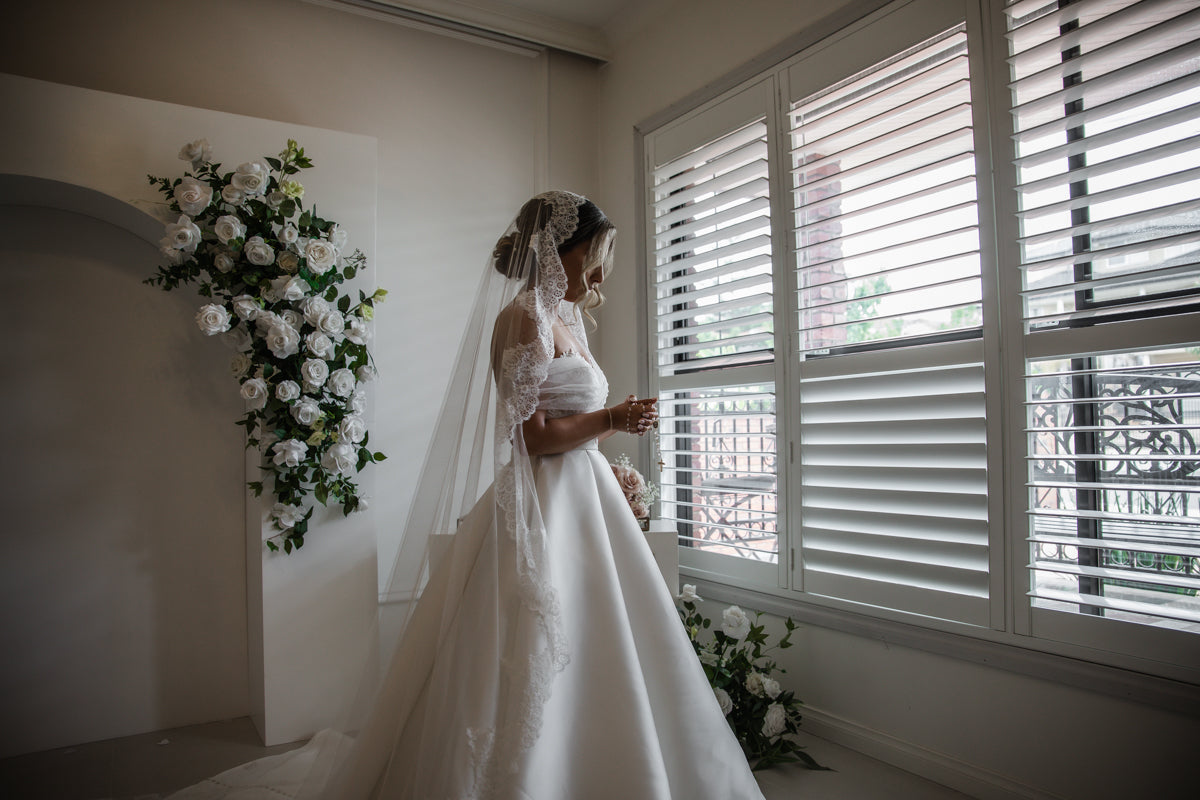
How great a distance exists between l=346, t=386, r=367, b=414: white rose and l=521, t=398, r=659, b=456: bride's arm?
121 cm

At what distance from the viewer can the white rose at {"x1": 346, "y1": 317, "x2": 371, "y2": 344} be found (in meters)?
2.94

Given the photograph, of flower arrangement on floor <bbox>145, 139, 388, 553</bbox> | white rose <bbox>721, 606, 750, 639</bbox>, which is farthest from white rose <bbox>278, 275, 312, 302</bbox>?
white rose <bbox>721, 606, 750, 639</bbox>

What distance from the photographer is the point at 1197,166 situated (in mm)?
1845

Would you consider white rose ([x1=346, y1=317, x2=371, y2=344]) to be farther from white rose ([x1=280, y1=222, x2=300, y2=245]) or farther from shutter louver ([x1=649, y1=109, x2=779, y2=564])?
shutter louver ([x1=649, y1=109, x2=779, y2=564])

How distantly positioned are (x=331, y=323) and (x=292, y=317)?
0.15 metres

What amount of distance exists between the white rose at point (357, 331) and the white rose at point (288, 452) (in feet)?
1.53

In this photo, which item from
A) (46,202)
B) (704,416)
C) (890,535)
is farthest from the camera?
(704,416)

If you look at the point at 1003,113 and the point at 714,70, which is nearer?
the point at 1003,113

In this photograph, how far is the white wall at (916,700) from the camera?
78.3 inches

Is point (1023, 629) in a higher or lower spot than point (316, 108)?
lower

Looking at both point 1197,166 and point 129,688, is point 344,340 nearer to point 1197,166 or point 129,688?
point 129,688

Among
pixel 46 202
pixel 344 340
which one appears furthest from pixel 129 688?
pixel 46 202

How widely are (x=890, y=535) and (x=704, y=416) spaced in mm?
1021

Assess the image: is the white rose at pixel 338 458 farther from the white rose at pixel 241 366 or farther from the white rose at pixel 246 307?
the white rose at pixel 246 307
